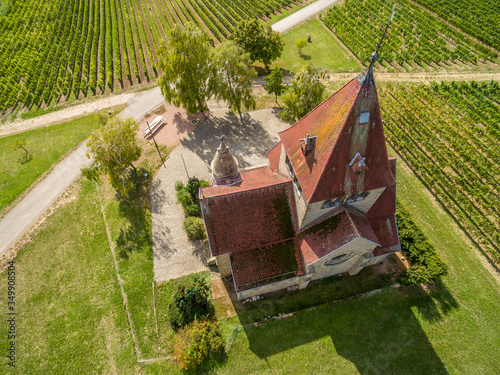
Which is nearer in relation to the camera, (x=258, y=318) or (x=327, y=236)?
(x=327, y=236)

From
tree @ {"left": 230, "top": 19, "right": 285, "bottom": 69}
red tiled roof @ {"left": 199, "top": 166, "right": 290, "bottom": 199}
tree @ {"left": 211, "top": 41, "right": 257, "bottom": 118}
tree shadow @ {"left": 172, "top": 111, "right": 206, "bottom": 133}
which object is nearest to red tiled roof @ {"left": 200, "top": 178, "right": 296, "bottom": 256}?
red tiled roof @ {"left": 199, "top": 166, "right": 290, "bottom": 199}

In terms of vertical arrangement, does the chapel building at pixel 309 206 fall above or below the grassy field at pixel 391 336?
above

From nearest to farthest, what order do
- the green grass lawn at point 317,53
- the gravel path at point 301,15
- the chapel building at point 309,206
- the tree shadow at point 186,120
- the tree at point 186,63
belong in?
the chapel building at point 309,206, the tree at point 186,63, the tree shadow at point 186,120, the green grass lawn at point 317,53, the gravel path at point 301,15

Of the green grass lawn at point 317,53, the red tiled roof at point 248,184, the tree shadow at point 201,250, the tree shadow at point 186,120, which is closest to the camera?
the red tiled roof at point 248,184

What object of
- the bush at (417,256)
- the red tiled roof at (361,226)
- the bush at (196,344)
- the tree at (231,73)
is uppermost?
the tree at (231,73)

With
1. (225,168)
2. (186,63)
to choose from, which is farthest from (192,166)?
(186,63)

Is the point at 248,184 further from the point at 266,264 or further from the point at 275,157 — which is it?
the point at 266,264

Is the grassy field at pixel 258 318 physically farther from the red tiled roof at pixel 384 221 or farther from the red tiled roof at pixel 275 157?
the red tiled roof at pixel 275 157

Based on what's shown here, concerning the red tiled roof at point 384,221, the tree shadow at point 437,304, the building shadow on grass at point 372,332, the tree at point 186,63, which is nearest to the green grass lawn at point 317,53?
the tree at point 186,63

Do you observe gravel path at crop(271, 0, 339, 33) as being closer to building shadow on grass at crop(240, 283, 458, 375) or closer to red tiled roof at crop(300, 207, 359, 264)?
red tiled roof at crop(300, 207, 359, 264)
